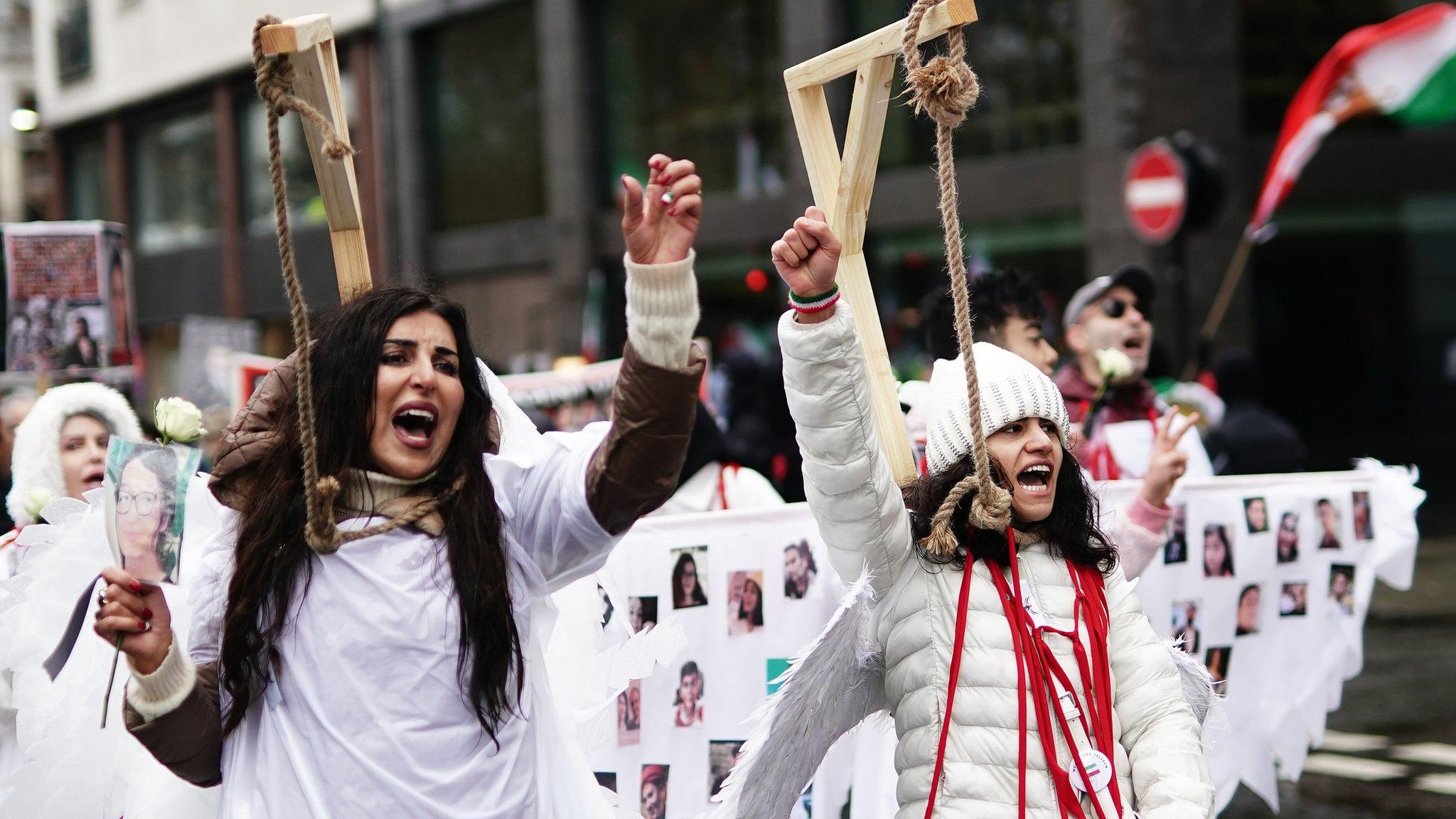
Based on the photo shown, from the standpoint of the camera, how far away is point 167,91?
A: 25.9m

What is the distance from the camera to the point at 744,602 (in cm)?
469

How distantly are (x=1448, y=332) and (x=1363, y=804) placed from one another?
10.1 m

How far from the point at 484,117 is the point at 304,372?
1841 centimetres

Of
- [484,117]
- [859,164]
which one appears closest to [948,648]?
[859,164]

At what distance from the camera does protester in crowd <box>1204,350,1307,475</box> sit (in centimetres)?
736

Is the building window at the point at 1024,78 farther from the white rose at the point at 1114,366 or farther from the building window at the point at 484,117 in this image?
the white rose at the point at 1114,366

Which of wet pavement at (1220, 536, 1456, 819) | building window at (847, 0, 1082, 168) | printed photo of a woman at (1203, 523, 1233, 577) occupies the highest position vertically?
building window at (847, 0, 1082, 168)

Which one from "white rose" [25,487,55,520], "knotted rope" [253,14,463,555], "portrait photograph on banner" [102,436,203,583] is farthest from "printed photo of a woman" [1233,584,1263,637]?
"portrait photograph on banner" [102,436,203,583]

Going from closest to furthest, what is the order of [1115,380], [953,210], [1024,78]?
[953,210] < [1115,380] < [1024,78]

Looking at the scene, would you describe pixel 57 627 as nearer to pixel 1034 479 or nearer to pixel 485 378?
pixel 485 378

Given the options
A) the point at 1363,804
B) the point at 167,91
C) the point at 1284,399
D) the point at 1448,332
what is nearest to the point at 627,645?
the point at 1363,804

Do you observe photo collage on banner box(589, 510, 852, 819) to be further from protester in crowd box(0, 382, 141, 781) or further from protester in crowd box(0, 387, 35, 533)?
protester in crowd box(0, 387, 35, 533)

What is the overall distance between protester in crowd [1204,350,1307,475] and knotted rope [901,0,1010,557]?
187 inches

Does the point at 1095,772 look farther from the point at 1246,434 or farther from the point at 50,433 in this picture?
the point at 1246,434
